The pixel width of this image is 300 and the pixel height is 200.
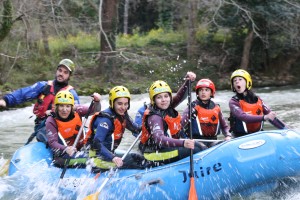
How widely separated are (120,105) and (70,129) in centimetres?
87

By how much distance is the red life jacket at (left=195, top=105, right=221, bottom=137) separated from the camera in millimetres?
6520

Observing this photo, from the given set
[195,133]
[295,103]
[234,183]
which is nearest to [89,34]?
[295,103]

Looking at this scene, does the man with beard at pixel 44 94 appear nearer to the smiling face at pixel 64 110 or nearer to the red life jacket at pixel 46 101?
the red life jacket at pixel 46 101

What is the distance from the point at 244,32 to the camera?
21359 mm

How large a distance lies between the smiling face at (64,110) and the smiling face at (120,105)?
70cm

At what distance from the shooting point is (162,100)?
587cm

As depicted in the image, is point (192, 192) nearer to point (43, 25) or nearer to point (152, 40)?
point (43, 25)

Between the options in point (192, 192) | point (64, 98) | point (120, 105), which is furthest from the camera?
point (64, 98)

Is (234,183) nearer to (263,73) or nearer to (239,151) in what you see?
(239,151)

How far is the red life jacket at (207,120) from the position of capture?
652 cm

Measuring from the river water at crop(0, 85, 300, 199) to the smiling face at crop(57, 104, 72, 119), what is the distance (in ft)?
3.33

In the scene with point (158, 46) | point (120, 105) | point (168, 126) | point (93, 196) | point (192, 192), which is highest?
point (120, 105)

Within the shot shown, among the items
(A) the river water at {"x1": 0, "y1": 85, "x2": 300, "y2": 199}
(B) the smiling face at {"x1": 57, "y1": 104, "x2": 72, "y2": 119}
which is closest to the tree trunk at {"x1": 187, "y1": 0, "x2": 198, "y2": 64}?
(A) the river water at {"x1": 0, "y1": 85, "x2": 300, "y2": 199}

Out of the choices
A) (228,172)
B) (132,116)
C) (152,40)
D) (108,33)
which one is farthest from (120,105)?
(152,40)
